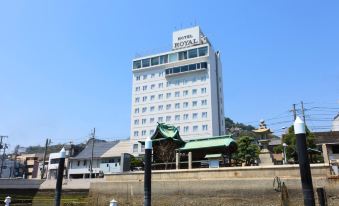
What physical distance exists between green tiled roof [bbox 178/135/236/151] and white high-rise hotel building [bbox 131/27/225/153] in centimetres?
3729

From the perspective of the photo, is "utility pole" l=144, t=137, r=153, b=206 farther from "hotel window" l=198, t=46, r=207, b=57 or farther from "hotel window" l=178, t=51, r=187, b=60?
"hotel window" l=178, t=51, r=187, b=60

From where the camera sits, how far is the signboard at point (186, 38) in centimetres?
7600

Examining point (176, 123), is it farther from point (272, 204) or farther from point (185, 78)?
point (272, 204)

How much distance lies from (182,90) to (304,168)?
6497 cm

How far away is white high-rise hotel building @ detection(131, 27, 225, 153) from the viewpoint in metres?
70.2

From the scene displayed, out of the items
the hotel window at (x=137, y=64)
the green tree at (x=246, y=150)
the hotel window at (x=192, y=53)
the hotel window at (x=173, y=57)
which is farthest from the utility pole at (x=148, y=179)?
the hotel window at (x=137, y=64)

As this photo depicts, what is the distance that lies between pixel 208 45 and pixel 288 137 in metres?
37.8

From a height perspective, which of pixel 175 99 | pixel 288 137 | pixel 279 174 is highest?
pixel 175 99

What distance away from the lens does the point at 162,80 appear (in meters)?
77.1

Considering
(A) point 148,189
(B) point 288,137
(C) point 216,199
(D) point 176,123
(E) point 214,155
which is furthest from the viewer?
(D) point 176,123

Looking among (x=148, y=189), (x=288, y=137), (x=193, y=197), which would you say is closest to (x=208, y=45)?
(x=288, y=137)

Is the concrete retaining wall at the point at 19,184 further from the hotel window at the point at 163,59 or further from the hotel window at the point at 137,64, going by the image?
the hotel window at the point at 163,59

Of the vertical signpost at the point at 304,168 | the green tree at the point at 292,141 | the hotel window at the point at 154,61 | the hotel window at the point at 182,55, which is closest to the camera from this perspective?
the vertical signpost at the point at 304,168

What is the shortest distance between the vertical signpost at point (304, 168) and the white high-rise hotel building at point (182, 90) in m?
57.7
